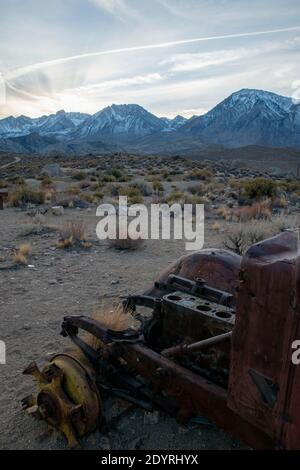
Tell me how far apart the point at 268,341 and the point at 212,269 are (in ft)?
7.27

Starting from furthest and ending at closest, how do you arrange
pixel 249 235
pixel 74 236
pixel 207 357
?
pixel 249 235 < pixel 74 236 < pixel 207 357

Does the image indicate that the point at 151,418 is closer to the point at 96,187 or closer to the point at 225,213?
the point at 225,213

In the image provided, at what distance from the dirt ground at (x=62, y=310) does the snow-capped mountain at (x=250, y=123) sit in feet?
458

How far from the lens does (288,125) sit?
515 ft

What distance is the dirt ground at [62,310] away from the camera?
3463 millimetres

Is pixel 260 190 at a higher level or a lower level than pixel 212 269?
higher

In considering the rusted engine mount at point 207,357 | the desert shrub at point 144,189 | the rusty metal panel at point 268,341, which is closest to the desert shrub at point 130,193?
the desert shrub at point 144,189

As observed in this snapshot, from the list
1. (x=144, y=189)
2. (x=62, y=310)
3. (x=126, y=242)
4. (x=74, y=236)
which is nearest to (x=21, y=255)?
(x=74, y=236)

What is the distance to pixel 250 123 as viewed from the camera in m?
159

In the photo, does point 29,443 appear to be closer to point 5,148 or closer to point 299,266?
point 299,266

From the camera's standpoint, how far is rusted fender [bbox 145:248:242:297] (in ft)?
14.0

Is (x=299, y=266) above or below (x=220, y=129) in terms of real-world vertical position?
below
